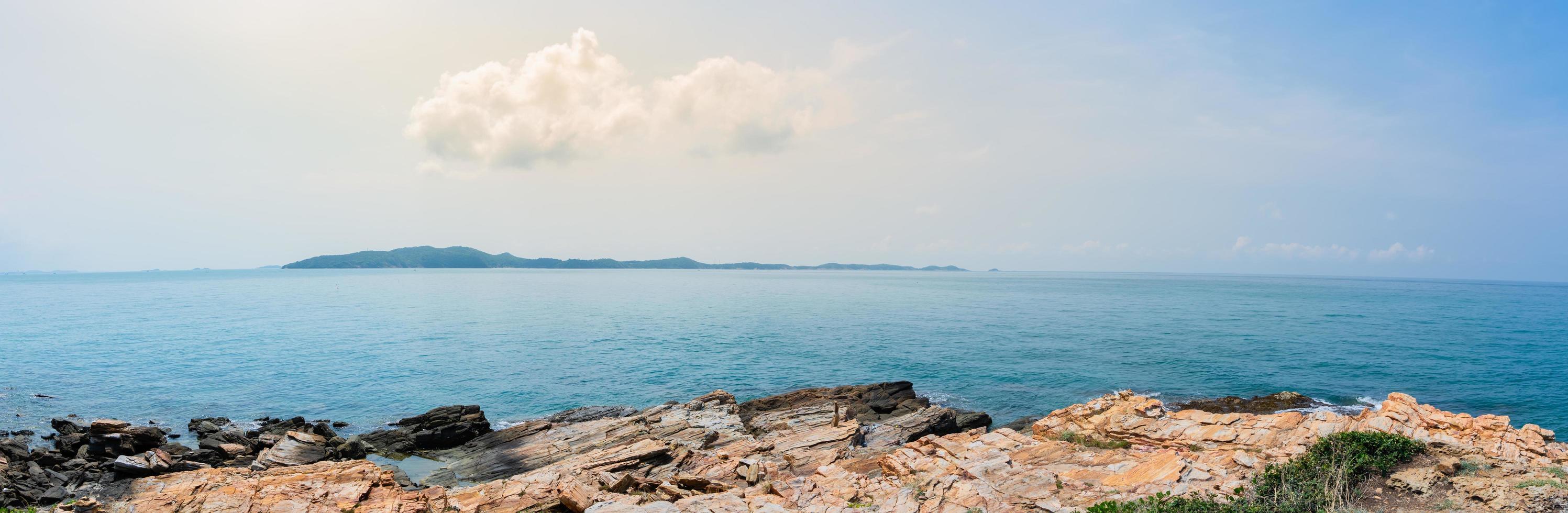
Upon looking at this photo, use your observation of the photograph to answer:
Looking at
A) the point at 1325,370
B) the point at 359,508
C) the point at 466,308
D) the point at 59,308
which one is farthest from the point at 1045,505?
the point at 59,308

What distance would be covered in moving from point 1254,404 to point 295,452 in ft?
150

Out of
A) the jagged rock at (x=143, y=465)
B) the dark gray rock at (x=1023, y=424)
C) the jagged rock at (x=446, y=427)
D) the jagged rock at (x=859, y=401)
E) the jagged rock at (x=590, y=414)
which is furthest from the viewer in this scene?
the jagged rock at (x=859, y=401)

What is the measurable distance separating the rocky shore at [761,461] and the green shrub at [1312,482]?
37 cm

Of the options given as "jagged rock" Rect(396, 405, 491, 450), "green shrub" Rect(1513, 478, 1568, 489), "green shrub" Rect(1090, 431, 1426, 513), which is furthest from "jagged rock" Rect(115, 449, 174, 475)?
"green shrub" Rect(1513, 478, 1568, 489)

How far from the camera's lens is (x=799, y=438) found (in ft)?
84.6

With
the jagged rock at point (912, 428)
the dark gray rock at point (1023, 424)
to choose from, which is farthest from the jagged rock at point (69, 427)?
the dark gray rock at point (1023, 424)

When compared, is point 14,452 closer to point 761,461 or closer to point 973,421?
point 761,461

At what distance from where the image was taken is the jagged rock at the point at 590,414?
3058cm

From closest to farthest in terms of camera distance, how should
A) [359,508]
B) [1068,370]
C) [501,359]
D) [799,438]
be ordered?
1. [359,508]
2. [799,438]
3. [1068,370]
4. [501,359]

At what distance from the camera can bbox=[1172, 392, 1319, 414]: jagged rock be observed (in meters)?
31.8

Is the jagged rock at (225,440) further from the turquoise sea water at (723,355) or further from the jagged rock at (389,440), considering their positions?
the turquoise sea water at (723,355)

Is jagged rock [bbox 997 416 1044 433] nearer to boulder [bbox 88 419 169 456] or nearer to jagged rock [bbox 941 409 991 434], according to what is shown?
jagged rock [bbox 941 409 991 434]

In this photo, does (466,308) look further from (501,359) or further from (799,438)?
(799,438)

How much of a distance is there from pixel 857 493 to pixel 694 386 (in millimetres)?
24470
